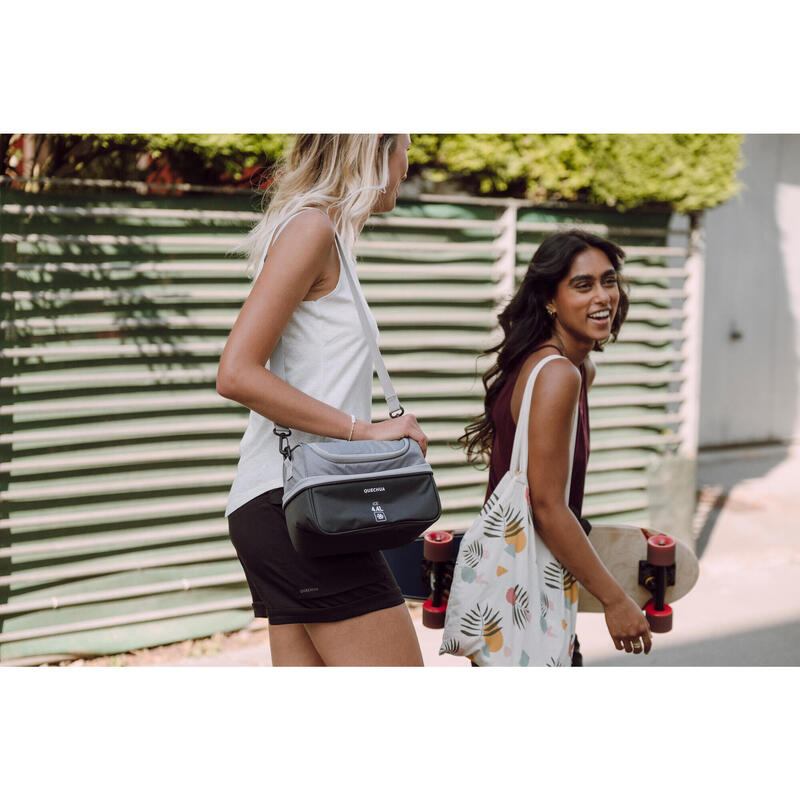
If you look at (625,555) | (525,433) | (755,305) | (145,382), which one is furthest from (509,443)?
(755,305)

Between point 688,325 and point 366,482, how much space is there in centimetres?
439

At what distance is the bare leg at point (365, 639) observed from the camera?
2.07 meters

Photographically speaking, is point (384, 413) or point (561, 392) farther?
point (384, 413)

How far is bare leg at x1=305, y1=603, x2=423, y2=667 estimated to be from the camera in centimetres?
207

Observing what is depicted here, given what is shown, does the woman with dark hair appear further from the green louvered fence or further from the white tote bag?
the green louvered fence

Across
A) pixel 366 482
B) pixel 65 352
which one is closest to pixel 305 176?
pixel 366 482

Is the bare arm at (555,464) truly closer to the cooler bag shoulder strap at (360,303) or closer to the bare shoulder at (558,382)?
the bare shoulder at (558,382)

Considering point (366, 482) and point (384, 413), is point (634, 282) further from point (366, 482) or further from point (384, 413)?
point (366, 482)

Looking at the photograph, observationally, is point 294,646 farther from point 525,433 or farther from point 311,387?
point 525,433

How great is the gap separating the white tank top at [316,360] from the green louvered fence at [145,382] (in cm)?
250

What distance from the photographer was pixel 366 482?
1.96 metres

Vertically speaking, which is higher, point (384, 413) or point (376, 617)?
point (384, 413)

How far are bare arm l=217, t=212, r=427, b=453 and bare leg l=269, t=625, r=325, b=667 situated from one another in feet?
1.75

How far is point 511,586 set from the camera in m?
2.40
